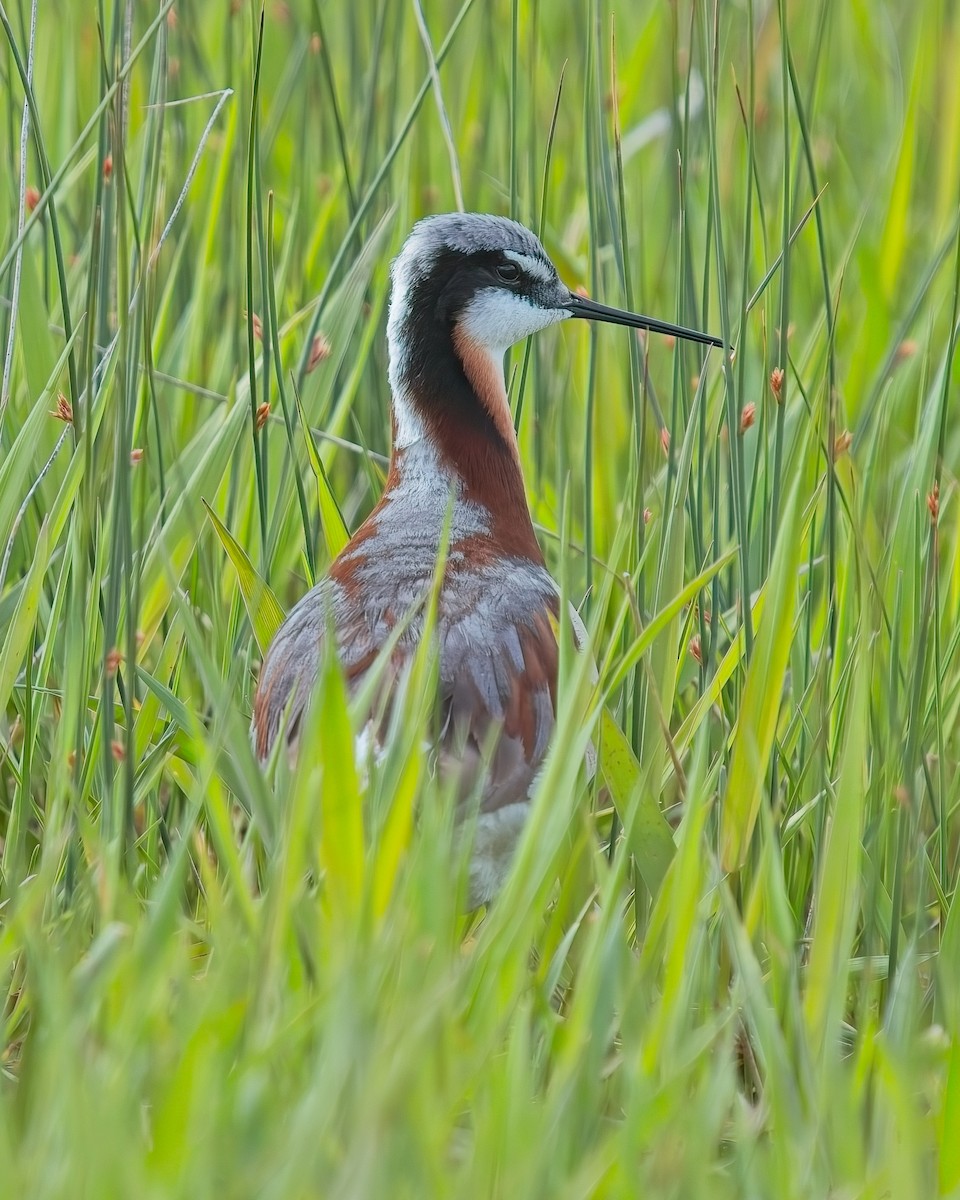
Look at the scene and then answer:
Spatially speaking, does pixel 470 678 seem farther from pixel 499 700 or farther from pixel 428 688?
pixel 428 688

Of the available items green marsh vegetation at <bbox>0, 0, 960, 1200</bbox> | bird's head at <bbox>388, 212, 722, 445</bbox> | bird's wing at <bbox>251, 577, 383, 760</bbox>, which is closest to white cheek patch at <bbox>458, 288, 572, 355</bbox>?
bird's head at <bbox>388, 212, 722, 445</bbox>

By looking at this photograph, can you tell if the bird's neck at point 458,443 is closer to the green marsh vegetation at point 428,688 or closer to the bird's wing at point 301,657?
the green marsh vegetation at point 428,688

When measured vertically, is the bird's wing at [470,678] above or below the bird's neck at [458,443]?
below

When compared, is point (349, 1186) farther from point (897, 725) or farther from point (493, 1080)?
point (897, 725)

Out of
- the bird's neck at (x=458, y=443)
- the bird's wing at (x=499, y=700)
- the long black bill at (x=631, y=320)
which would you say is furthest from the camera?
the bird's neck at (x=458, y=443)

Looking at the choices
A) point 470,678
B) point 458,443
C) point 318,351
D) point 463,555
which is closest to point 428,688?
point 470,678

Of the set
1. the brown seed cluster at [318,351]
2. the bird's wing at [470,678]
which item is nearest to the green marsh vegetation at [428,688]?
the brown seed cluster at [318,351]

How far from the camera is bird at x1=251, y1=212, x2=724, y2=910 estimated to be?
2150 millimetres

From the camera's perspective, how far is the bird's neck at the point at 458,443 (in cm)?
254

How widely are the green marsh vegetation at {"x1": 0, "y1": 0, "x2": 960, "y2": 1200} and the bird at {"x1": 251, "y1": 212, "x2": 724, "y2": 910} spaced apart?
0.10m

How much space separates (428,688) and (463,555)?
0.60 m

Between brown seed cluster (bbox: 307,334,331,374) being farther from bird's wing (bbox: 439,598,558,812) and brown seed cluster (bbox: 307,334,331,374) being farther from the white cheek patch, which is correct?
bird's wing (bbox: 439,598,558,812)

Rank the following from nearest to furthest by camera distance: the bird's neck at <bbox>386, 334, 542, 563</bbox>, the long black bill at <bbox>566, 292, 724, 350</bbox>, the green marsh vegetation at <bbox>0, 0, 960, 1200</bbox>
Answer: the green marsh vegetation at <bbox>0, 0, 960, 1200</bbox>, the long black bill at <bbox>566, 292, 724, 350</bbox>, the bird's neck at <bbox>386, 334, 542, 563</bbox>

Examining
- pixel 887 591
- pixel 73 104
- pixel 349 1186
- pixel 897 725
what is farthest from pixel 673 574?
pixel 73 104
